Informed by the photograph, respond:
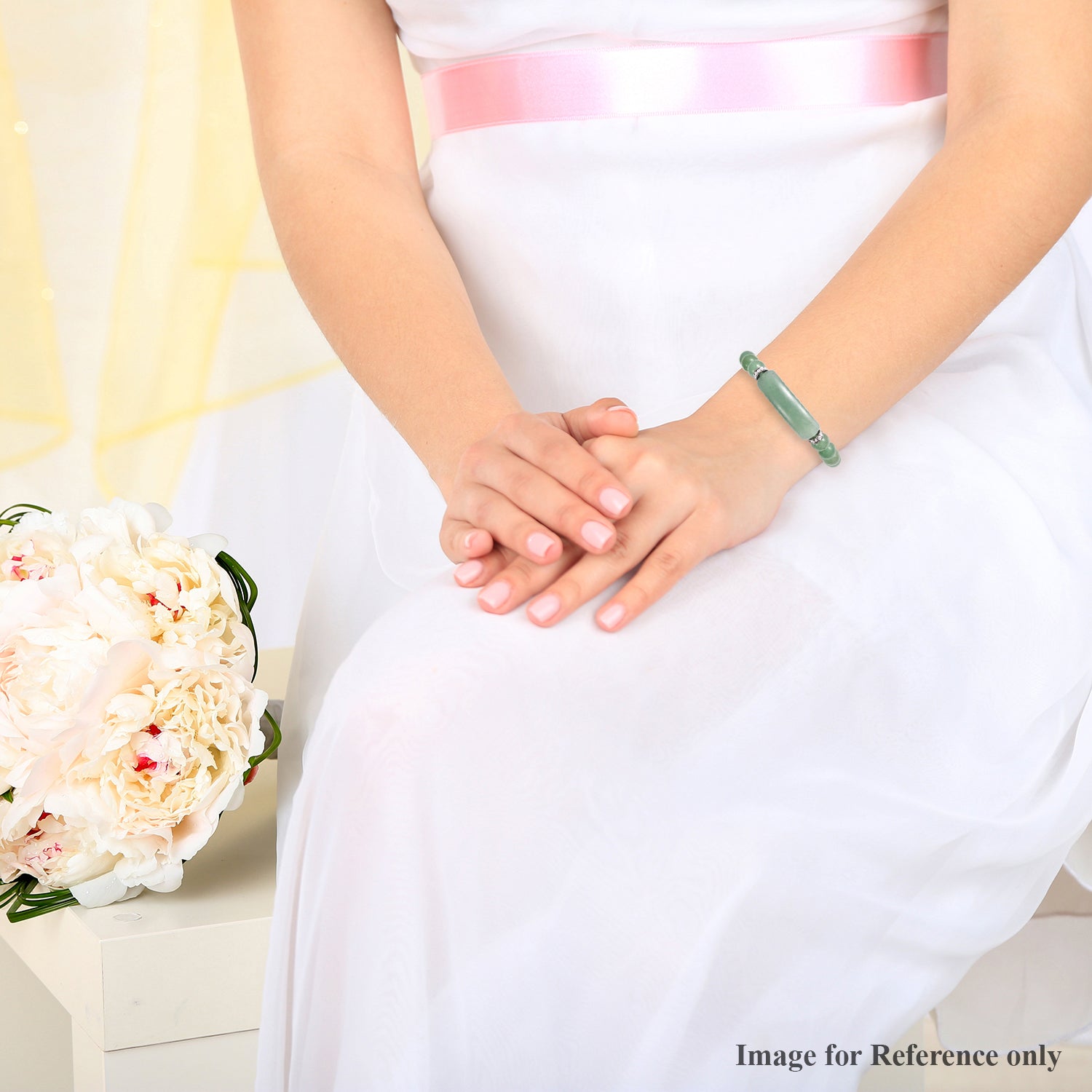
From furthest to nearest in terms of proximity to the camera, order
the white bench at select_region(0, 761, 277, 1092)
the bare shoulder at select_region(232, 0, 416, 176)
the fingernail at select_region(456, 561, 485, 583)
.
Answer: the bare shoulder at select_region(232, 0, 416, 176), the white bench at select_region(0, 761, 277, 1092), the fingernail at select_region(456, 561, 485, 583)

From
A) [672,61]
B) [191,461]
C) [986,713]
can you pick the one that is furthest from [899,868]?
[191,461]

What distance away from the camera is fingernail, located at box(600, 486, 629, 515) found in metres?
0.70

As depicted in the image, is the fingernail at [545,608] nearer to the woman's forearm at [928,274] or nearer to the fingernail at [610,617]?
the fingernail at [610,617]

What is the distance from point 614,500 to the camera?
70 cm

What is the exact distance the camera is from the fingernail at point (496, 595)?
2.28 ft

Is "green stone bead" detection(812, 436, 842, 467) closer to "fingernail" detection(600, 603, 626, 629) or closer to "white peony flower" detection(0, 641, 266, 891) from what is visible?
"fingernail" detection(600, 603, 626, 629)

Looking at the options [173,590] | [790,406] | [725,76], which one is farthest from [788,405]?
[173,590]

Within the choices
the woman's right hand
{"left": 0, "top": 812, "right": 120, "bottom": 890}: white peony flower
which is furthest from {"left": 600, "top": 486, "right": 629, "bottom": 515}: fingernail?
{"left": 0, "top": 812, "right": 120, "bottom": 890}: white peony flower

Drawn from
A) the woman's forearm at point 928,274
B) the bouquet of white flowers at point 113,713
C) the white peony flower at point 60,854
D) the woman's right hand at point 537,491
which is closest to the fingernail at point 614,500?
the woman's right hand at point 537,491

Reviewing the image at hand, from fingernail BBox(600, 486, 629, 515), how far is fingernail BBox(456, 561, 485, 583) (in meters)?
0.08

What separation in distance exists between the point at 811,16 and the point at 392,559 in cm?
49

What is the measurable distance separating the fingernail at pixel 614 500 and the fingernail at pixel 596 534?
0.01 m

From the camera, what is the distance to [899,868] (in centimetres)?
70

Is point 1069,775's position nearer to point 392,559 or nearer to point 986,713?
point 986,713
